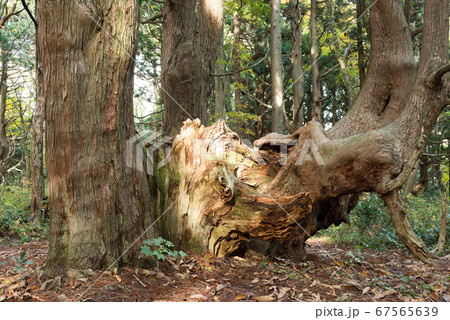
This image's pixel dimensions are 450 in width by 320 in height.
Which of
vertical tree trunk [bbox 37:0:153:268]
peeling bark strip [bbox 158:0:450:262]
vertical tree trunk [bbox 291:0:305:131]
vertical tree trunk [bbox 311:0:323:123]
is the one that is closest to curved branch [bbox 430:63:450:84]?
peeling bark strip [bbox 158:0:450:262]

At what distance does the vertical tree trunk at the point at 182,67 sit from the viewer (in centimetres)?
595

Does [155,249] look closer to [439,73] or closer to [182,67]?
[182,67]

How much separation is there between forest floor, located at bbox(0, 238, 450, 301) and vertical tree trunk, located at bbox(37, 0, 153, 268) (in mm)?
259

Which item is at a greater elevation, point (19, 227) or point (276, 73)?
point (276, 73)

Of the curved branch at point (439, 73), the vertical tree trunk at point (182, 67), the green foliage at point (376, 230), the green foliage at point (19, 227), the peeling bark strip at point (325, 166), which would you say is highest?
the vertical tree trunk at point (182, 67)

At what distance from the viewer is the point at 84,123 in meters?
2.94

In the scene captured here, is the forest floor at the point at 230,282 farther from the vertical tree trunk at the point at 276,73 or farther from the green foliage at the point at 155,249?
the vertical tree trunk at the point at 276,73

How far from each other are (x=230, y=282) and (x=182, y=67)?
402 centimetres

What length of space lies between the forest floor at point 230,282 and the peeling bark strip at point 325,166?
37 cm

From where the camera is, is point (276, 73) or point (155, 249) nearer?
point (155, 249)

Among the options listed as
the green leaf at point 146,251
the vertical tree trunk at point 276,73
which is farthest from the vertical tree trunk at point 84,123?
the vertical tree trunk at point 276,73

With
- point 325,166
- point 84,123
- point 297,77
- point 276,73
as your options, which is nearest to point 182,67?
point 325,166

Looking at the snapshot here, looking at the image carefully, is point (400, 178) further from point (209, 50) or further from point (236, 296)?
point (209, 50)

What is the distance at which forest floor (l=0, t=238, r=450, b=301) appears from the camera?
2.70 metres
